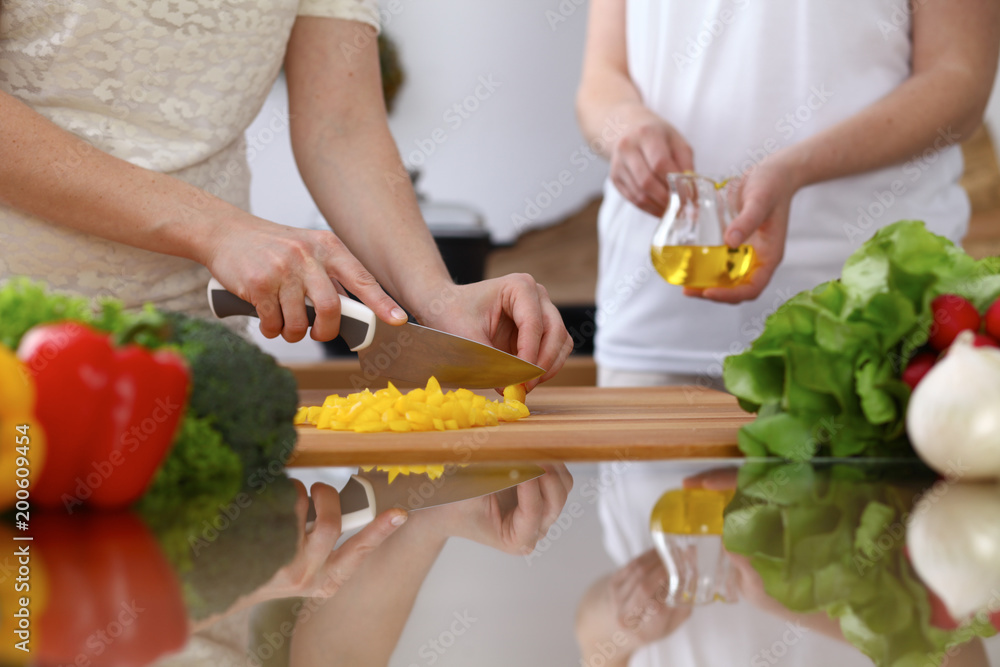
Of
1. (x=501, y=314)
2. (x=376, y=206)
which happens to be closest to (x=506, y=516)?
(x=501, y=314)

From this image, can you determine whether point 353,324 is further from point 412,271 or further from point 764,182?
point 764,182

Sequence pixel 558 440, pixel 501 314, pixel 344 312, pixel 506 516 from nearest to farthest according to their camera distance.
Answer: pixel 506 516
pixel 558 440
pixel 344 312
pixel 501 314

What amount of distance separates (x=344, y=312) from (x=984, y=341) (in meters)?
0.64

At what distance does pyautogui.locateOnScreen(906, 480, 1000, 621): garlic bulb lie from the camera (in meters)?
0.51

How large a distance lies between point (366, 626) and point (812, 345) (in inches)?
21.2

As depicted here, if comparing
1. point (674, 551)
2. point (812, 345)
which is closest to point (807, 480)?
point (812, 345)

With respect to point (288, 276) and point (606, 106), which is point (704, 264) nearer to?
point (606, 106)

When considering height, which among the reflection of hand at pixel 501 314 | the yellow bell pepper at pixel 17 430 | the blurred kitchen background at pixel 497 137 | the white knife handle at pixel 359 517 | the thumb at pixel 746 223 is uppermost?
the yellow bell pepper at pixel 17 430

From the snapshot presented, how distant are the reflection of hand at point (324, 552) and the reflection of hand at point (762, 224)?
78cm

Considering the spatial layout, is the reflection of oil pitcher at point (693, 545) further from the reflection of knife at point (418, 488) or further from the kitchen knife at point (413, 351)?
the kitchen knife at point (413, 351)

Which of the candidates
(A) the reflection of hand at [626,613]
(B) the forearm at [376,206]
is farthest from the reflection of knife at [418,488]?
(B) the forearm at [376,206]

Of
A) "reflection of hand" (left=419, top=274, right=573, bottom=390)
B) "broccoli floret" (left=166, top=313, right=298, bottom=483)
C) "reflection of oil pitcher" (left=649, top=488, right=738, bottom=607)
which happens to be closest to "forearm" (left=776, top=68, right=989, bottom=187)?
"reflection of hand" (left=419, top=274, right=573, bottom=390)

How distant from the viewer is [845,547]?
1.96 feet

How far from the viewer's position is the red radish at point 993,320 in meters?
0.80
